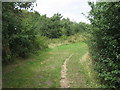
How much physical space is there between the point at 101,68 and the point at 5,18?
434 centimetres

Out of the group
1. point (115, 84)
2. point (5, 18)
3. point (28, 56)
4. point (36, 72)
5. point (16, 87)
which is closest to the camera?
point (5, 18)

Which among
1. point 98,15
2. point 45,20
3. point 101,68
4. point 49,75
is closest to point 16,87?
point 49,75

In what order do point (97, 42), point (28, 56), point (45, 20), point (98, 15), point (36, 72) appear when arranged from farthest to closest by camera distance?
point (45, 20) < point (28, 56) < point (36, 72) < point (97, 42) < point (98, 15)

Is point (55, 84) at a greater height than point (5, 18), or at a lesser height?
lesser

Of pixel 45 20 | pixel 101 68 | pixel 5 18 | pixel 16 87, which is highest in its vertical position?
pixel 45 20

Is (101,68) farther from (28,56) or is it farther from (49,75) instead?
(28,56)

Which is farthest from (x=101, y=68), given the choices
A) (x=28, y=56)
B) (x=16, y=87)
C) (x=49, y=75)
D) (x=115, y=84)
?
(x=28, y=56)

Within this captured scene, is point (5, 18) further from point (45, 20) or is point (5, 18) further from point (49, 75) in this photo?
point (45, 20)

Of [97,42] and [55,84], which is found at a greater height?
[97,42]

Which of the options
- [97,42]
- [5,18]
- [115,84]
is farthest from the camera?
[97,42]

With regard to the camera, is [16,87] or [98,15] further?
[98,15]

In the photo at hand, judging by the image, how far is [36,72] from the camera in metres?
8.30

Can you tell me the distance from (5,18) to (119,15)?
13.5ft

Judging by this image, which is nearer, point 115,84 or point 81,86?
point 115,84
